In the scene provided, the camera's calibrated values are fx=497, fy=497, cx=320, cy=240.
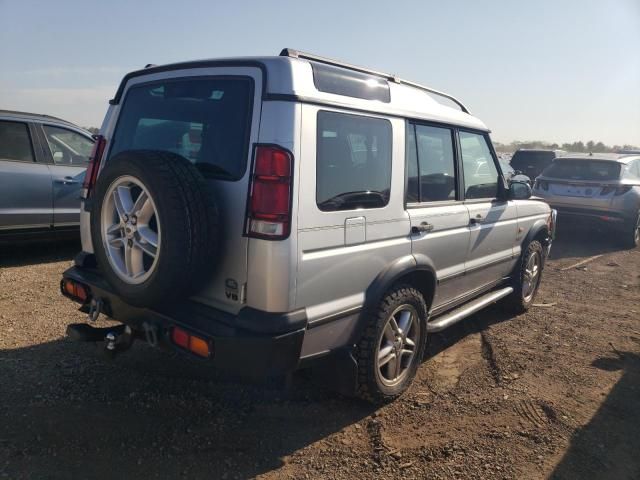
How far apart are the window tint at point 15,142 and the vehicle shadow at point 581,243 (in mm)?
7701

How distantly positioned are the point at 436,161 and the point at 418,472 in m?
2.07

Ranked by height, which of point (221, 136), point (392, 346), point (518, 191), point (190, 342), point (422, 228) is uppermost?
point (221, 136)

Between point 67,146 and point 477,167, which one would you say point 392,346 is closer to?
point 477,167

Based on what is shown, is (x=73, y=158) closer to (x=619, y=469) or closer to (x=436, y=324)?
(x=436, y=324)

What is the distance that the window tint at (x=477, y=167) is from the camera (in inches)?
160

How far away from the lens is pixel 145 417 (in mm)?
2990

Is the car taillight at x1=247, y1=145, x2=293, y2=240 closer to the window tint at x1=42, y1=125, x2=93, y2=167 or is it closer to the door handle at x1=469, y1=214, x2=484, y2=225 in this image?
the door handle at x1=469, y1=214, x2=484, y2=225

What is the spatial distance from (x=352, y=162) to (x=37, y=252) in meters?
5.30

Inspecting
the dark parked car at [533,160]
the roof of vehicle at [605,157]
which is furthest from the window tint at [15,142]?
the dark parked car at [533,160]

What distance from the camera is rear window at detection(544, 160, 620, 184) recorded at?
30.0 feet

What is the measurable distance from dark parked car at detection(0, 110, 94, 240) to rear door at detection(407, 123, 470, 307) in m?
4.54

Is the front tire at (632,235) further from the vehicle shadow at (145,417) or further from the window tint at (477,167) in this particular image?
the vehicle shadow at (145,417)

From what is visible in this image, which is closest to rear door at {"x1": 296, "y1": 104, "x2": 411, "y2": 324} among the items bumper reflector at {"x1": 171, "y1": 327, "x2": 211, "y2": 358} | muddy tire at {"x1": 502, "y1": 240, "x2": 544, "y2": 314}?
bumper reflector at {"x1": 171, "y1": 327, "x2": 211, "y2": 358}

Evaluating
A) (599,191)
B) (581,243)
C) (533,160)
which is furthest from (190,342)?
(533,160)
